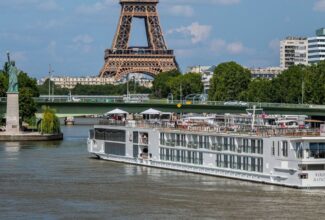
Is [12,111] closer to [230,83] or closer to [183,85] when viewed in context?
[230,83]

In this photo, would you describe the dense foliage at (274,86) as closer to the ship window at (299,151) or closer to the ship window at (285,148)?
the ship window at (285,148)

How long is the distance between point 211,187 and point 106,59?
11864 centimetres

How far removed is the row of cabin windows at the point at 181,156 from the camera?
5206cm

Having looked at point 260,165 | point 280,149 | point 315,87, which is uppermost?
point 315,87

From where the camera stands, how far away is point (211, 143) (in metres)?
51.0

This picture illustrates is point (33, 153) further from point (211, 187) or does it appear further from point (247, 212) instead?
point (247, 212)

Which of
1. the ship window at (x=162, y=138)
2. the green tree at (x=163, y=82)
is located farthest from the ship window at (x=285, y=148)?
the green tree at (x=163, y=82)

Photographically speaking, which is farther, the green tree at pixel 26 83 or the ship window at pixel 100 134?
the green tree at pixel 26 83

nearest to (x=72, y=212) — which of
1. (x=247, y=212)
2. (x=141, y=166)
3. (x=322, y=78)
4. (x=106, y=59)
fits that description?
(x=247, y=212)

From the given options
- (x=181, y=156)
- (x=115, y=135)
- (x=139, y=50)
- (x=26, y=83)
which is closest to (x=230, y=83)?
(x=26, y=83)

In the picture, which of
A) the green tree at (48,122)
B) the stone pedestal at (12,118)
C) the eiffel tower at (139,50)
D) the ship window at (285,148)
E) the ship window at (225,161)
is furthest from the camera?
the eiffel tower at (139,50)

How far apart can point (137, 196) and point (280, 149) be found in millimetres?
5870

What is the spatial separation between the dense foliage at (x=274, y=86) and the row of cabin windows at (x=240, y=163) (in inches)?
2322

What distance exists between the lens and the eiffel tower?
157125 millimetres
